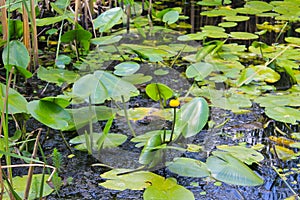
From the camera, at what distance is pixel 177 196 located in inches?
40.8

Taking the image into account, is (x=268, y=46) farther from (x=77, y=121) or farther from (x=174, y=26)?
(x=77, y=121)

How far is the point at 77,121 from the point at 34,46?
1.55ft

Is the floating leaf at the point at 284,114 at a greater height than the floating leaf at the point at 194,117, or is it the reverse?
the floating leaf at the point at 194,117

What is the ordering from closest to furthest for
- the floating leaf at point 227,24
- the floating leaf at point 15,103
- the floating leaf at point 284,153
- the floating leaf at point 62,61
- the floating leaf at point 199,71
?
the floating leaf at point 15,103
the floating leaf at point 284,153
the floating leaf at point 199,71
the floating leaf at point 62,61
the floating leaf at point 227,24

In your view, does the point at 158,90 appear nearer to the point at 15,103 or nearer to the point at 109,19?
the point at 15,103

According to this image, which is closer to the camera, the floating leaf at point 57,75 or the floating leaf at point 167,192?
the floating leaf at point 167,192

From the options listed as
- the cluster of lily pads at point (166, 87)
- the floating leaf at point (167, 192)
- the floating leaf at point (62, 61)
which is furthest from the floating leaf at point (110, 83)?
the floating leaf at point (62, 61)

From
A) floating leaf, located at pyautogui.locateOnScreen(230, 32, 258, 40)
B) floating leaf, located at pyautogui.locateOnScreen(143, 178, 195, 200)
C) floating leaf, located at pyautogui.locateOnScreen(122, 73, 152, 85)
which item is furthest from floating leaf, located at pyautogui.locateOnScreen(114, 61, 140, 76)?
floating leaf, located at pyautogui.locateOnScreen(230, 32, 258, 40)

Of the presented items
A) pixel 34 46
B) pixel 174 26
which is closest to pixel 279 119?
pixel 34 46

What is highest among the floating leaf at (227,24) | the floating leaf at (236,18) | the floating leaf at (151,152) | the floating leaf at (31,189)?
the floating leaf at (236,18)

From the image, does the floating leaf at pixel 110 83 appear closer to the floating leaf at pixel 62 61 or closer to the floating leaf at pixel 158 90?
the floating leaf at pixel 158 90

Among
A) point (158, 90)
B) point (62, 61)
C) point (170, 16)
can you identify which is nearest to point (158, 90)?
point (158, 90)

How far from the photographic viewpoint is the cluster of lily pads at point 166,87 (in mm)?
1121

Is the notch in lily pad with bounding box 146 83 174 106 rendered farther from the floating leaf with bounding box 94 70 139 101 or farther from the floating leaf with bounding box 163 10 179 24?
the floating leaf with bounding box 163 10 179 24
